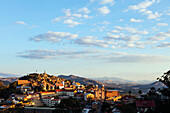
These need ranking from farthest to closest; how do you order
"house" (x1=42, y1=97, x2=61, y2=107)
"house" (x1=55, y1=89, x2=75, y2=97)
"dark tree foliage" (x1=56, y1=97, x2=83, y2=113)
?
1. "house" (x1=55, y1=89, x2=75, y2=97)
2. "house" (x1=42, y1=97, x2=61, y2=107)
3. "dark tree foliage" (x1=56, y1=97, x2=83, y2=113)

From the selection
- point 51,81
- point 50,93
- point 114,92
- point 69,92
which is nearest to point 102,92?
point 114,92

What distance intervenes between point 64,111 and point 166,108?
180 feet

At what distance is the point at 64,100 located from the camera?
101 meters

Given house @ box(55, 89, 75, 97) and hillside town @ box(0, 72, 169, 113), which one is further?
house @ box(55, 89, 75, 97)

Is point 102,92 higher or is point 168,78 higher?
point 168,78

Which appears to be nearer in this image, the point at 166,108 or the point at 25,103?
the point at 166,108

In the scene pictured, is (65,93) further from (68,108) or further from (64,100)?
(68,108)

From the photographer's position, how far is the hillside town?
81.3 m

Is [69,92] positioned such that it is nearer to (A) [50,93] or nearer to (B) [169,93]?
(A) [50,93]

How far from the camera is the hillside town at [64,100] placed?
8131 centimetres

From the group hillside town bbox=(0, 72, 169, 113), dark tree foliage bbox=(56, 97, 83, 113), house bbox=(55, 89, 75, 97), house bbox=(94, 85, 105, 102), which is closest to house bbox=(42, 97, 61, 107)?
hillside town bbox=(0, 72, 169, 113)

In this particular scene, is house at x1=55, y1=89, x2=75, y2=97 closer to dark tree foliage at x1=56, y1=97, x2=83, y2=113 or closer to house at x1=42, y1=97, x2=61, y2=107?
house at x1=42, y1=97, x2=61, y2=107

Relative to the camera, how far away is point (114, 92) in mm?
135750

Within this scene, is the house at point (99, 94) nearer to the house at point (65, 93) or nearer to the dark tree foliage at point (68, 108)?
the house at point (65, 93)
